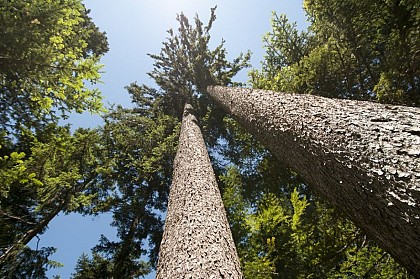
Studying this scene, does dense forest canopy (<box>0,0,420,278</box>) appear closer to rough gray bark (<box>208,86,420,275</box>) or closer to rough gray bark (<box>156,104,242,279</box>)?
rough gray bark (<box>156,104,242,279</box>)

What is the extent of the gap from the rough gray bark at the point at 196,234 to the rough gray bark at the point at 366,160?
1394mm

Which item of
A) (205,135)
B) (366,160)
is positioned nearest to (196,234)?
(366,160)

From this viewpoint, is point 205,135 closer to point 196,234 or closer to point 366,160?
point 196,234

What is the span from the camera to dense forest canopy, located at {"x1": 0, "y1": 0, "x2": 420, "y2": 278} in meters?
4.43

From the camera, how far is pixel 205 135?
41.0 feet

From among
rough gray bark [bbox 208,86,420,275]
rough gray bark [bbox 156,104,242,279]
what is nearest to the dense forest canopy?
rough gray bark [bbox 156,104,242,279]

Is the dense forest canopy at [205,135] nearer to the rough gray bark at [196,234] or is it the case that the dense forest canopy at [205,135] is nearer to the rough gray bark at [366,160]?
the rough gray bark at [196,234]

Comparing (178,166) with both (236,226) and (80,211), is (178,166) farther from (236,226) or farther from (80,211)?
(80,211)

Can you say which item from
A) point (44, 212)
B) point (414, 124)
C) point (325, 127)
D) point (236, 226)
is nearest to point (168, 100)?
point (44, 212)

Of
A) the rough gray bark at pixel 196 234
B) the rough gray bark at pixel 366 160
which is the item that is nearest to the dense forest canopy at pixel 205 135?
the rough gray bark at pixel 196 234

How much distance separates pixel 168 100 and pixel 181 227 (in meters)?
10.8

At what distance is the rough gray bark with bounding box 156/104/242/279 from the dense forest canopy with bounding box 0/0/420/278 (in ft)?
3.71

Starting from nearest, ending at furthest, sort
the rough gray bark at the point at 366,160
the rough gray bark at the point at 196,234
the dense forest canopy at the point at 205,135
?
the rough gray bark at the point at 366,160 → the rough gray bark at the point at 196,234 → the dense forest canopy at the point at 205,135

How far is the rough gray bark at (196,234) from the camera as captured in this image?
9.15ft
